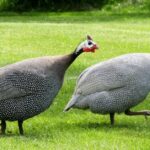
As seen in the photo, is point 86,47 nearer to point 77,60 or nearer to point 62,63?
point 62,63

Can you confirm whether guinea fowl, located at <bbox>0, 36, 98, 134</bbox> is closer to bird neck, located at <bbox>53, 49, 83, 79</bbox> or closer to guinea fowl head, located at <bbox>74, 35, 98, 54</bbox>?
bird neck, located at <bbox>53, 49, 83, 79</bbox>

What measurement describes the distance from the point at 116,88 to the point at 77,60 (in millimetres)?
6389

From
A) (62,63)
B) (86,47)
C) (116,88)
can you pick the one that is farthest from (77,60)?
(62,63)

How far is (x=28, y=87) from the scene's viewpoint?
261 inches

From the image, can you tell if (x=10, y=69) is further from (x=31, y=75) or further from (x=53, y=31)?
(x=53, y=31)

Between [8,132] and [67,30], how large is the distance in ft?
42.5

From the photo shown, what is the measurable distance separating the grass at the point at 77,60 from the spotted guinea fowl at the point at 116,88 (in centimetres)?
A: 25

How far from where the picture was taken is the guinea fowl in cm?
657

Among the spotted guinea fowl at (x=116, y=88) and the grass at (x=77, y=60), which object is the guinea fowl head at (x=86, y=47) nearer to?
the spotted guinea fowl at (x=116, y=88)

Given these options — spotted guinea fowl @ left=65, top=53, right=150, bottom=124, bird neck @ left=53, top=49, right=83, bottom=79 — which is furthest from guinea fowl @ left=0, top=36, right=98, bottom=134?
spotted guinea fowl @ left=65, top=53, right=150, bottom=124

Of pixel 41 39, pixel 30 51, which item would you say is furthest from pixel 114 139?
pixel 41 39

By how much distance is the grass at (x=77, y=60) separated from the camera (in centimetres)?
633

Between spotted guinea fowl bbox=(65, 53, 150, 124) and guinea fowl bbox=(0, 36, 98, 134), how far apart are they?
0.62 m

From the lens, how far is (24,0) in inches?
1230
